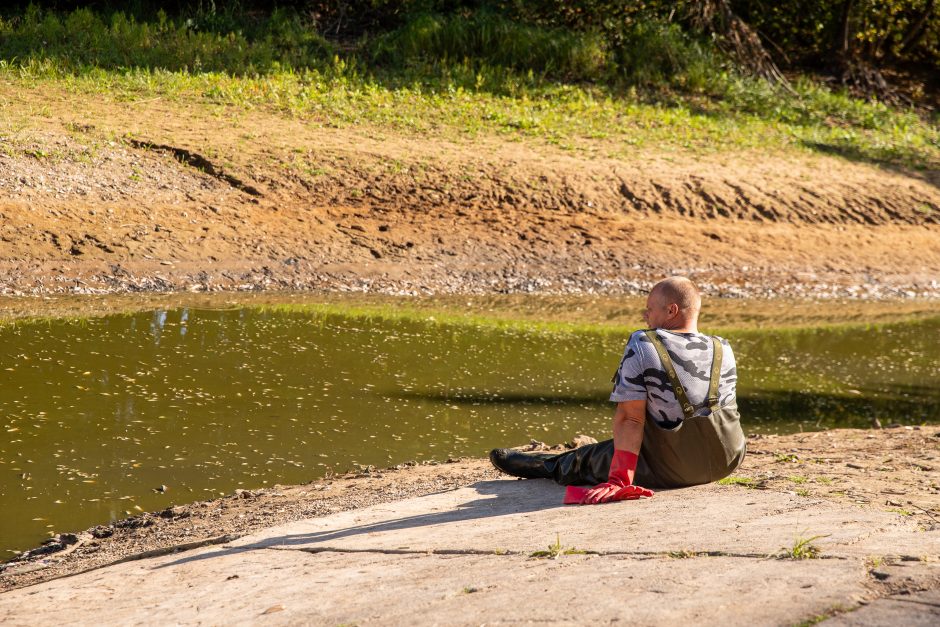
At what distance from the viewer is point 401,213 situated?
14.4 meters

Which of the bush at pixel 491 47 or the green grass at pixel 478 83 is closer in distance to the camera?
the green grass at pixel 478 83

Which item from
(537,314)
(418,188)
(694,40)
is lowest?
(537,314)

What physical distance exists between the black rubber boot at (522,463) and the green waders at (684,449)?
322 millimetres

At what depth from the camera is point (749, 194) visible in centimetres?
1645

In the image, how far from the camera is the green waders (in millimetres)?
4742

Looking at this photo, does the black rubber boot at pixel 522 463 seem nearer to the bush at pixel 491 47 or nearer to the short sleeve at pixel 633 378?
the short sleeve at pixel 633 378

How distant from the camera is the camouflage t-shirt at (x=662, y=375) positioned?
468 cm

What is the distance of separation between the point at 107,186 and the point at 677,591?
1116 centimetres

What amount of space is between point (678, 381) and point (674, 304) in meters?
0.31

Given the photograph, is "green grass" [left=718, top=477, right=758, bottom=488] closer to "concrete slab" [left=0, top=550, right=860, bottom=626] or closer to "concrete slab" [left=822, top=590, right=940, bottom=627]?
"concrete slab" [left=0, top=550, right=860, bottom=626]

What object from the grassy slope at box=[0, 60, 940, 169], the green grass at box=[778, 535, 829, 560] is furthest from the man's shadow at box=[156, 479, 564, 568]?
the grassy slope at box=[0, 60, 940, 169]

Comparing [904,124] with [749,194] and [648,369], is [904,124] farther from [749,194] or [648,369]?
[648,369]

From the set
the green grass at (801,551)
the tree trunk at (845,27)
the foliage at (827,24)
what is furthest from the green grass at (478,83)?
the green grass at (801,551)

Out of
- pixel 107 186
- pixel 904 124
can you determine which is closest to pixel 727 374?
pixel 107 186
